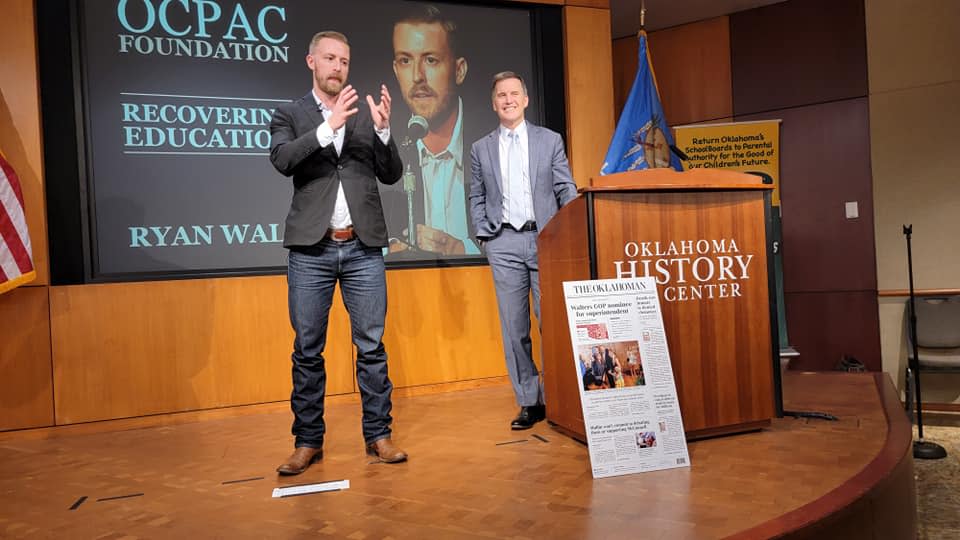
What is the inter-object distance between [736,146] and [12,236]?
537cm

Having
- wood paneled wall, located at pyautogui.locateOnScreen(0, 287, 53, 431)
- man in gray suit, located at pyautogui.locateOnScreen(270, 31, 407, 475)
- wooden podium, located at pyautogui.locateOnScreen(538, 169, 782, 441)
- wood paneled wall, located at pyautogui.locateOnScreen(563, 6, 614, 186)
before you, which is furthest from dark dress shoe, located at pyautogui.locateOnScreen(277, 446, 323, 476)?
wood paneled wall, located at pyautogui.locateOnScreen(563, 6, 614, 186)

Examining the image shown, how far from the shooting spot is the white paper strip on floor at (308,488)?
2.22m

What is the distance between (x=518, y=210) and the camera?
320 centimetres

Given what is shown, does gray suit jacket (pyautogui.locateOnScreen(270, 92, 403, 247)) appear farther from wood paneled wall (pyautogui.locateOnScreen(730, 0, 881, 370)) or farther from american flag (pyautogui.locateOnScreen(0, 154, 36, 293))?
wood paneled wall (pyautogui.locateOnScreen(730, 0, 881, 370))

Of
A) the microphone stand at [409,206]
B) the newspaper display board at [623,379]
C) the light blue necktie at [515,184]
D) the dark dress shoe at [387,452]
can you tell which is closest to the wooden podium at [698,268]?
the newspaper display board at [623,379]

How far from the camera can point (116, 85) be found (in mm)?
3846

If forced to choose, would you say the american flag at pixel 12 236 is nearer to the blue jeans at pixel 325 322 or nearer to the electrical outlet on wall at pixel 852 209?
the blue jeans at pixel 325 322

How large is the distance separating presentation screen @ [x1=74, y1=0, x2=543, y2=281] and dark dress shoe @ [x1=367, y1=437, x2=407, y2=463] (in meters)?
1.79

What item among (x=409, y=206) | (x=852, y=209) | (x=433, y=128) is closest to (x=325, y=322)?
(x=409, y=206)

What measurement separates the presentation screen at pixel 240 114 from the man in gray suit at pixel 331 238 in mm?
1573

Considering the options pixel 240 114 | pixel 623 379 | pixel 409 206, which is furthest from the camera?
pixel 409 206

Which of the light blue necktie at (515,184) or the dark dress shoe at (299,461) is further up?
the light blue necktie at (515,184)

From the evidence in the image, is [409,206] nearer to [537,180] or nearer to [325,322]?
[537,180]

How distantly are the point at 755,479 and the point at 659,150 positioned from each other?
3625 mm
